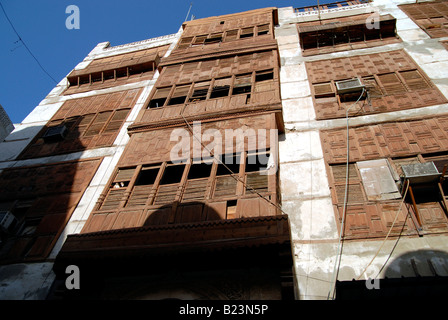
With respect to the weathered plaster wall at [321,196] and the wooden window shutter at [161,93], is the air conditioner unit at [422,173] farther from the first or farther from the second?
the wooden window shutter at [161,93]

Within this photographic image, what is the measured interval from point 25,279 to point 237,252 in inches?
202

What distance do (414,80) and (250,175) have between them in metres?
6.55

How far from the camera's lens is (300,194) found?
7363mm

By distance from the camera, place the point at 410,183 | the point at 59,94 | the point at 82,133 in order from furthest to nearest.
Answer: the point at 59,94, the point at 82,133, the point at 410,183

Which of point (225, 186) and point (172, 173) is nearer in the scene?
point (225, 186)

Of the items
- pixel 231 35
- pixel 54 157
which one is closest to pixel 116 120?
pixel 54 157

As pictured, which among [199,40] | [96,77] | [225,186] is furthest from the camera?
[96,77]

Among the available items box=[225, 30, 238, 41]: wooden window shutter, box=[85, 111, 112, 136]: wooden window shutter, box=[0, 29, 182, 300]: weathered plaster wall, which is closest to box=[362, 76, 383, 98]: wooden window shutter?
box=[225, 30, 238, 41]: wooden window shutter

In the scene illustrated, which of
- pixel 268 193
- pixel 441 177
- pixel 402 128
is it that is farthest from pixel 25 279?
pixel 402 128

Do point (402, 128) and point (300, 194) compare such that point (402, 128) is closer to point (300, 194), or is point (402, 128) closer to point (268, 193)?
point (300, 194)

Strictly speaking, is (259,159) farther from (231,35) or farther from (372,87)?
(231,35)

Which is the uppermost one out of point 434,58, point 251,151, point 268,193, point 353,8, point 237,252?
point 353,8

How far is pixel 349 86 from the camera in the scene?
954 cm

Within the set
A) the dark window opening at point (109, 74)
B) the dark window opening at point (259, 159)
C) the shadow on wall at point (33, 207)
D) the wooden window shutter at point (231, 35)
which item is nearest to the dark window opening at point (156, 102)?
the shadow on wall at point (33, 207)
